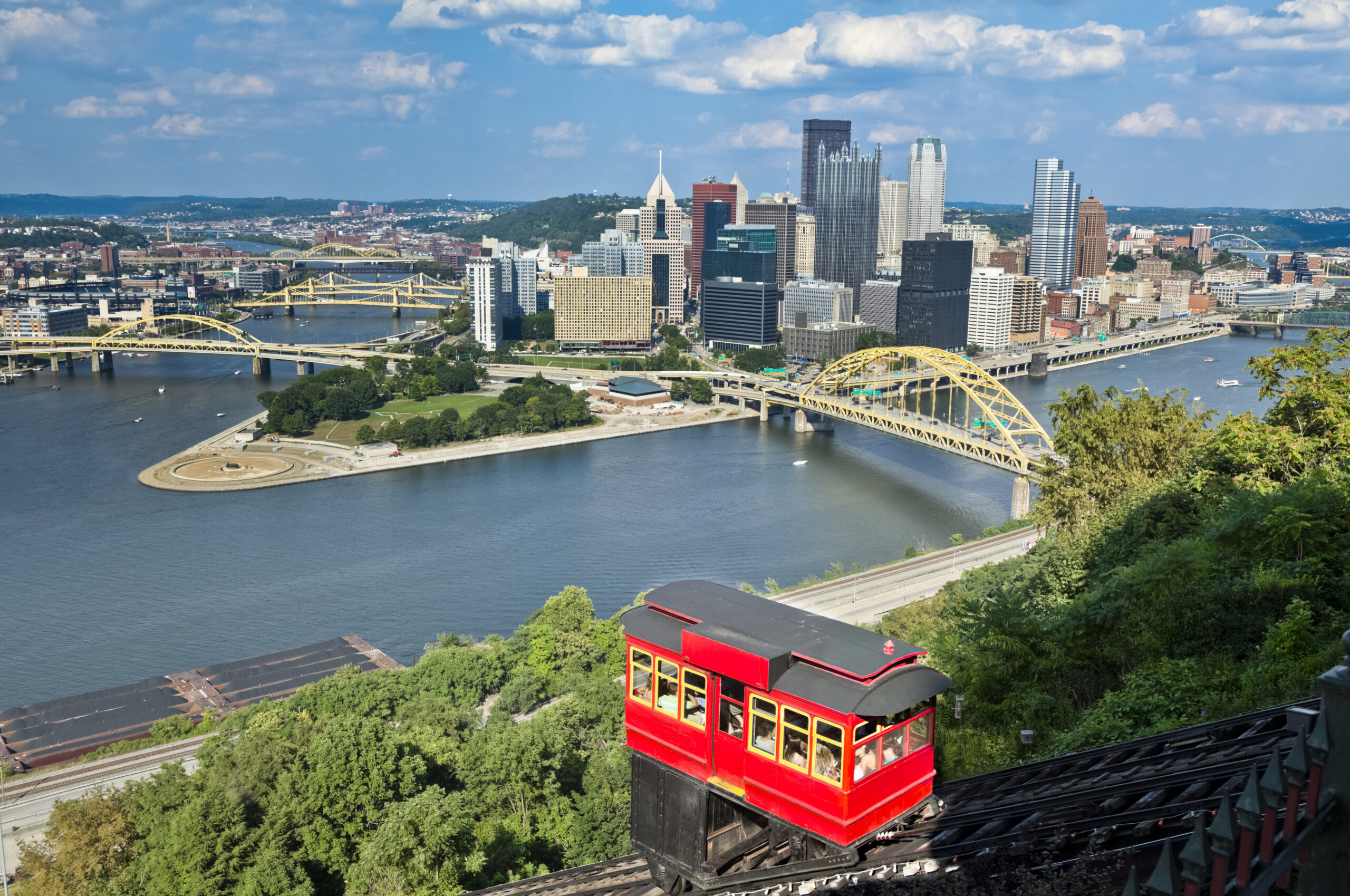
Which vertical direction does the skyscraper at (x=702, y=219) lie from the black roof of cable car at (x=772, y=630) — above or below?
above

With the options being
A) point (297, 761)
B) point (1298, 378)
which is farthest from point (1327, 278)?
point (297, 761)

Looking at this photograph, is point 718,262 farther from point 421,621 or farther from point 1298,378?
point 1298,378

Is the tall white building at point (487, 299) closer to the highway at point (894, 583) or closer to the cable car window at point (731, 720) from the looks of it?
the highway at point (894, 583)

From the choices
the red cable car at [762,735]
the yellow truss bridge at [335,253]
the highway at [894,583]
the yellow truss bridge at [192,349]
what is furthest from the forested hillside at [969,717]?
the yellow truss bridge at [335,253]

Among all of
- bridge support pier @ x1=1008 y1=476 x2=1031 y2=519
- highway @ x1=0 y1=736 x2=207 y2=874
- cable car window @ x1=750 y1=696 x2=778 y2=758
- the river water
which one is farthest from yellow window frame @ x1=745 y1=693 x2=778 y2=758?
bridge support pier @ x1=1008 y1=476 x2=1031 y2=519

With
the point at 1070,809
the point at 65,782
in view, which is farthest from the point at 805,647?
the point at 65,782

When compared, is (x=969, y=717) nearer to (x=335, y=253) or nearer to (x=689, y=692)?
(x=689, y=692)
